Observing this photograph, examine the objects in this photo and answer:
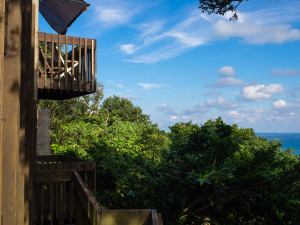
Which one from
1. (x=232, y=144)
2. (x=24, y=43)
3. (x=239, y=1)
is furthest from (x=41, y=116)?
(x=24, y=43)

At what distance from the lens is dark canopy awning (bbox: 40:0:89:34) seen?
12.7 m

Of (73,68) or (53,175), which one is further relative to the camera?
(73,68)

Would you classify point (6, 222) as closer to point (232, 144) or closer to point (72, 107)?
point (232, 144)

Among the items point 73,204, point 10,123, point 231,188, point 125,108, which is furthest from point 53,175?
point 125,108

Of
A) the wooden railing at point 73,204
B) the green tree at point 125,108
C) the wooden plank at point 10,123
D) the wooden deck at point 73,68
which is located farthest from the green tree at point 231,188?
the green tree at point 125,108

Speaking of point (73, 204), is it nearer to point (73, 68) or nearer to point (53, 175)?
point (53, 175)

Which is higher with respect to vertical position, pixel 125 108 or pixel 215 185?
pixel 125 108

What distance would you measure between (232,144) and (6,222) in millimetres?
4000

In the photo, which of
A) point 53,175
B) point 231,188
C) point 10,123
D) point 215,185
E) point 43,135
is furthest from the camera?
point 43,135

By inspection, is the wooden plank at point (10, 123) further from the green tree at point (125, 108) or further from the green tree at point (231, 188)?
the green tree at point (125, 108)

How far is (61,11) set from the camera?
43.2 ft

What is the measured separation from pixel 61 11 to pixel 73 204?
1005 centimetres

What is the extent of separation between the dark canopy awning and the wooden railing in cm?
679

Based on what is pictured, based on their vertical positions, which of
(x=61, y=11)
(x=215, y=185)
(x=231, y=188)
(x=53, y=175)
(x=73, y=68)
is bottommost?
(x=231, y=188)
